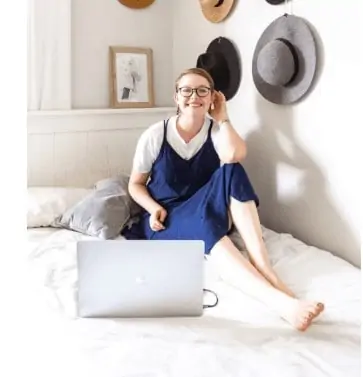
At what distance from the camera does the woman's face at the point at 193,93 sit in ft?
7.00

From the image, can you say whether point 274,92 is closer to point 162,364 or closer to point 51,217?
point 51,217

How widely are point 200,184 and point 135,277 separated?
79cm

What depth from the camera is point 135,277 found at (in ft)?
4.75

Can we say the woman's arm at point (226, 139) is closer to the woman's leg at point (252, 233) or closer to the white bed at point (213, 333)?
the woman's leg at point (252, 233)

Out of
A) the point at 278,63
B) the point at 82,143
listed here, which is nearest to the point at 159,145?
the point at 278,63

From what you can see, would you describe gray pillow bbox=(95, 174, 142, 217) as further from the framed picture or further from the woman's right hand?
the framed picture

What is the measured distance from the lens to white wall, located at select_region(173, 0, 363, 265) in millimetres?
1947

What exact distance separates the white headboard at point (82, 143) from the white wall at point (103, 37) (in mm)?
111

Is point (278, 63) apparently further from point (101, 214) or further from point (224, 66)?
point (101, 214)

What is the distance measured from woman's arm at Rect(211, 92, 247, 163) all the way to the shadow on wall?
23 cm

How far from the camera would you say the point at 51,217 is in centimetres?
231

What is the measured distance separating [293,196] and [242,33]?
2.40 feet

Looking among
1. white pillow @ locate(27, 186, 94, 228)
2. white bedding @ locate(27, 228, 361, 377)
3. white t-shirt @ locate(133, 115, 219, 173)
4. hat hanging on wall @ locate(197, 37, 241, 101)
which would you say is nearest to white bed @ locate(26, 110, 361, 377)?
white bedding @ locate(27, 228, 361, 377)

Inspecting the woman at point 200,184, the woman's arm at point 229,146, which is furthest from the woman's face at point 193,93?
the woman's arm at point 229,146
